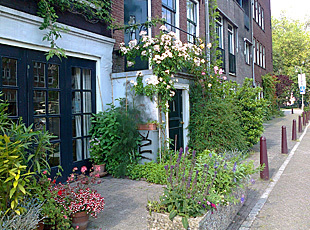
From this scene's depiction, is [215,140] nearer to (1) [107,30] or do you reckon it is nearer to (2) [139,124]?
(2) [139,124]

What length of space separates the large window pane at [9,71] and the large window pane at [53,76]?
2.46 feet

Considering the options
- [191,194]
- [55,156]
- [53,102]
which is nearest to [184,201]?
[191,194]

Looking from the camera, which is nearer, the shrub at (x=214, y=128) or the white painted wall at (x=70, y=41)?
the white painted wall at (x=70, y=41)

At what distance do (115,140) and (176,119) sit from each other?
2.22 metres

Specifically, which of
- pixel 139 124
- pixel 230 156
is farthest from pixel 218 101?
pixel 230 156

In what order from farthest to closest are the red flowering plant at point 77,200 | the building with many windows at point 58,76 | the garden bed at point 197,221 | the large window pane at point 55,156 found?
the large window pane at point 55,156 → the building with many windows at point 58,76 → the red flowering plant at point 77,200 → the garden bed at point 197,221

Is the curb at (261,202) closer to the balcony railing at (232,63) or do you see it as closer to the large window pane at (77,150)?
the large window pane at (77,150)

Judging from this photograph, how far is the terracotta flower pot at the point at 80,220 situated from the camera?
383 cm

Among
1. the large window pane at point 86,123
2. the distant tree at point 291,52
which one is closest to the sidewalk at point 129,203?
the large window pane at point 86,123

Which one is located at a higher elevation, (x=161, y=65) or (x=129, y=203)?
(x=161, y=65)

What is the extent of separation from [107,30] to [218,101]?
3678 mm

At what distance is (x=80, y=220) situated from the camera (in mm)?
3861

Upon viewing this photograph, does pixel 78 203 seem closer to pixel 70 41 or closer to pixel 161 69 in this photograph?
pixel 70 41

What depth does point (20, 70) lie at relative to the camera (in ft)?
17.6
